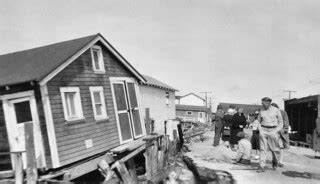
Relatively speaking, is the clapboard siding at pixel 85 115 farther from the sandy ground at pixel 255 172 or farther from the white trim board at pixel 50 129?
the sandy ground at pixel 255 172

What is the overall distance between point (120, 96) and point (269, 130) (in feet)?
24.3

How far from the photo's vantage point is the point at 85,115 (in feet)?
42.1

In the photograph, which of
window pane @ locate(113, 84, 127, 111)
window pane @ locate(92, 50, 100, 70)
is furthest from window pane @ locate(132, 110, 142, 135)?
window pane @ locate(92, 50, 100, 70)

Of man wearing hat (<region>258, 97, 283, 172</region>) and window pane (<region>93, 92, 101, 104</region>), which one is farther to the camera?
window pane (<region>93, 92, 101, 104</region>)

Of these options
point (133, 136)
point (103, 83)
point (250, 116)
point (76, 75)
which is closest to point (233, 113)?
point (133, 136)

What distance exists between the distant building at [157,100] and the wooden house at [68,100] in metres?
17.2

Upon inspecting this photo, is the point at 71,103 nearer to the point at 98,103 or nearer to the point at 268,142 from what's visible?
the point at 98,103

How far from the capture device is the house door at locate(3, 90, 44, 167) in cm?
1104

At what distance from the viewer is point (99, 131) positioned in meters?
13.4

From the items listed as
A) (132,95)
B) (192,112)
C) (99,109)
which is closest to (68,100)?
(99,109)

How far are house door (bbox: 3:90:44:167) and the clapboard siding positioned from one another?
588 mm

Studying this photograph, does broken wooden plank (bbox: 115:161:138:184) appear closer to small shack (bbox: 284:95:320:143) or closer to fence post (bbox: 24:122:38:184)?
fence post (bbox: 24:122:38:184)

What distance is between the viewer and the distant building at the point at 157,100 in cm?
3369

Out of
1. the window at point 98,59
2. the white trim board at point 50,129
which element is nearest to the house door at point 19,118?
the white trim board at point 50,129
